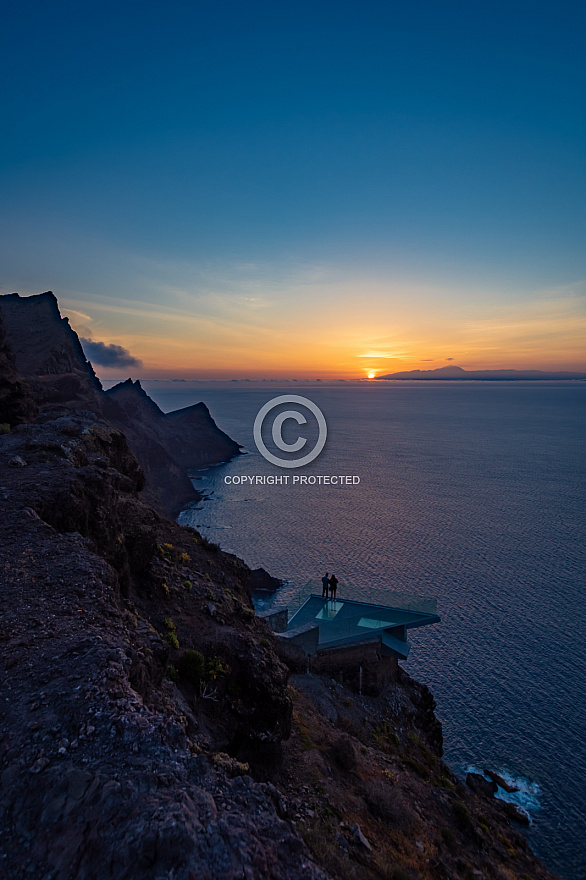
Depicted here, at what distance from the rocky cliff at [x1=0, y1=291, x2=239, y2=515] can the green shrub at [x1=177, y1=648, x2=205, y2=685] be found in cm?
1430

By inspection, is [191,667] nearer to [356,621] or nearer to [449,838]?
[449,838]

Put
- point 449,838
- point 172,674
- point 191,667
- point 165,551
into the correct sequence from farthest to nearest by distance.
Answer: point 165,551
point 449,838
point 191,667
point 172,674

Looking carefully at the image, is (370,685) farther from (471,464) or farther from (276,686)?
(471,464)

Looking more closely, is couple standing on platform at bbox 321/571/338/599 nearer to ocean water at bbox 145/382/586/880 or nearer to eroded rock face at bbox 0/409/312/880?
ocean water at bbox 145/382/586/880

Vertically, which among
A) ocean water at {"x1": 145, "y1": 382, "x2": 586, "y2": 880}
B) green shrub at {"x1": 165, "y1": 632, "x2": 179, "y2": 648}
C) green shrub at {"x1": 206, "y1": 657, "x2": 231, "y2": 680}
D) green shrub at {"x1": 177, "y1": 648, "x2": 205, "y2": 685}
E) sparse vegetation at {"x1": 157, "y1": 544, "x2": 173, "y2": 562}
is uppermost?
sparse vegetation at {"x1": 157, "y1": 544, "x2": 173, "y2": 562}

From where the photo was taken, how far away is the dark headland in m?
4.54

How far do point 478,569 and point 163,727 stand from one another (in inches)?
1880

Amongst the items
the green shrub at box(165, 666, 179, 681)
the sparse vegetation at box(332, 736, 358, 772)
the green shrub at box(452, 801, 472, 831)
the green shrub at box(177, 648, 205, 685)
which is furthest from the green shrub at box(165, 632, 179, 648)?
the green shrub at box(452, 801, 472, 831)

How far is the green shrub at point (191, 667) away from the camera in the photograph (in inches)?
402

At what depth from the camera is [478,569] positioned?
47500 mm

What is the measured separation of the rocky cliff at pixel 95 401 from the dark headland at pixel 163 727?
10.7 metres

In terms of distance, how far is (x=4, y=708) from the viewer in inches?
220

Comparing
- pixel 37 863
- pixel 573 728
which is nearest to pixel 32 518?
pixel 37 863

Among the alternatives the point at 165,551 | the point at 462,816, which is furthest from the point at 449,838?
the point at 165,551
